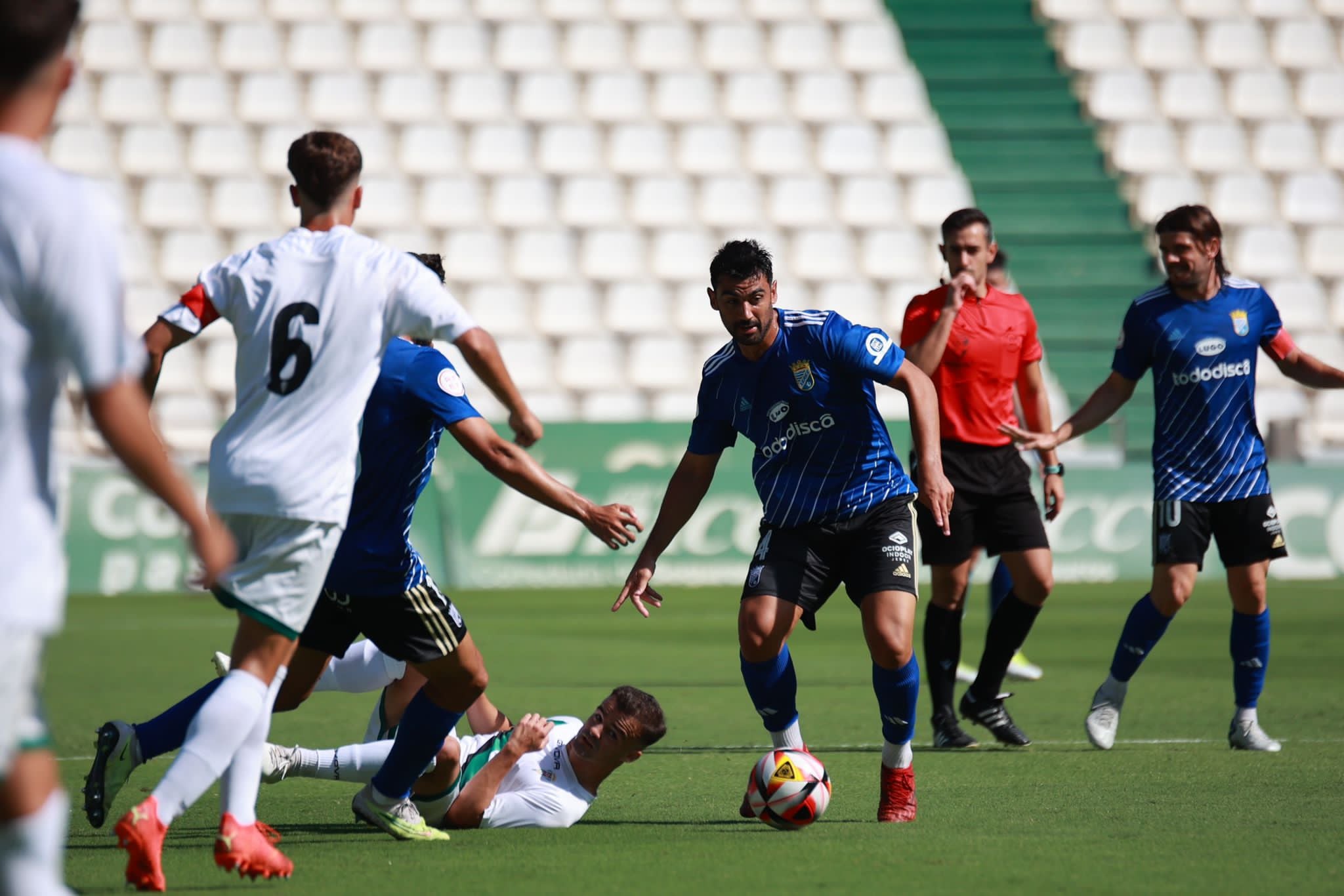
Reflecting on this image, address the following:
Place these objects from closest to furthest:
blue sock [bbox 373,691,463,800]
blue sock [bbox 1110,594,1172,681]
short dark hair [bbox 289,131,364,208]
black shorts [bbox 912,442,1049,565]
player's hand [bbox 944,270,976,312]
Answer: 1. short dark hair [bbox 289,131,364,208]
2. blue sock [bbox 373,691,463,800]
3. player's hand [bbox 944,270,976,312]
4. blue sock [bbox 1110,594,1172,681]
5. black shorts [bbox 912,442,1049,565]

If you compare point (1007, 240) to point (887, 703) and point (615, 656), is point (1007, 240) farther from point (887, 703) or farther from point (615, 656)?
point (887, 703)

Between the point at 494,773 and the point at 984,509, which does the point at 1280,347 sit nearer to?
the point at 984,509

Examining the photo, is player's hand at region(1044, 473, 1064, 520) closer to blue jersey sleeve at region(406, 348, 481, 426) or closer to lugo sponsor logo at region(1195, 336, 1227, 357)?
lugo sponsor logo at region(1195, 336, 1227, 357)

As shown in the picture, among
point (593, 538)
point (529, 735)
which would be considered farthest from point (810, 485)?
point (593, 538)

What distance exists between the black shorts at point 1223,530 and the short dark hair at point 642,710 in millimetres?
2807

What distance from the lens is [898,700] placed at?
17.5 ft

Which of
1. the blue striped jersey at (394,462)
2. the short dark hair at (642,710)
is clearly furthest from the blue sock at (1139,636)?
the blue striped jersey at (394,462)

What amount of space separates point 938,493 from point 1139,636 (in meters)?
2.37

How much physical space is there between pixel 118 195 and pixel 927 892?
1960 cm

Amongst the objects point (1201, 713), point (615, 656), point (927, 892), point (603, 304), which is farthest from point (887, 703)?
point (603, 304)

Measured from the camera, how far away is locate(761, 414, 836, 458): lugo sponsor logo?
18.0 feet

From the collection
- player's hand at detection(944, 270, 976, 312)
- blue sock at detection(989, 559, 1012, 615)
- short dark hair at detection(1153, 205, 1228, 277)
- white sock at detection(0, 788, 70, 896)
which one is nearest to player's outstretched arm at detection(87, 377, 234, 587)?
white sock at detection(0, 788, 70, 896)

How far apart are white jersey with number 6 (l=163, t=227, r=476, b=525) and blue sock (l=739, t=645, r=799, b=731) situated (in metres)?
1.86

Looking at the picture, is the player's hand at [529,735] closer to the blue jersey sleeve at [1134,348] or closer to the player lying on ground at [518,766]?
the player lying on ground at [518,766]
